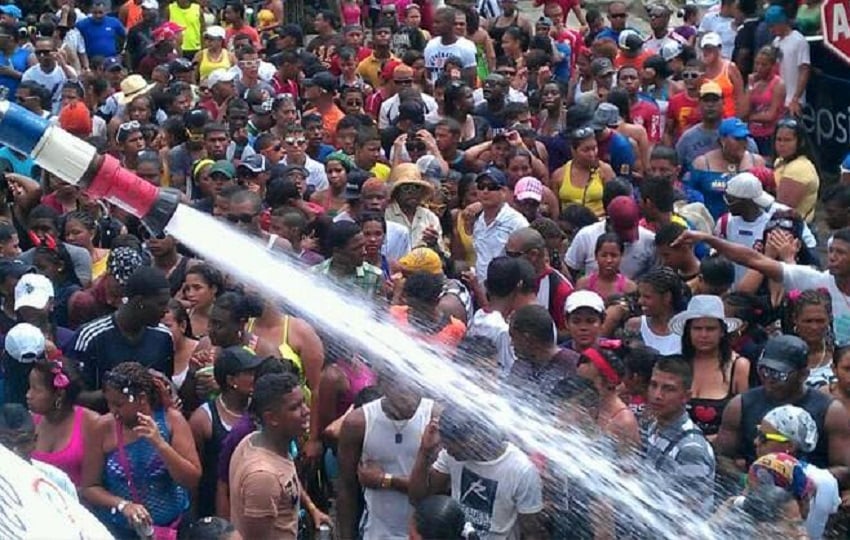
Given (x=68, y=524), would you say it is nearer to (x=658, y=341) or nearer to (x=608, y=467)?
(x=608, y=467)

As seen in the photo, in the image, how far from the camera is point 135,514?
7930 mm

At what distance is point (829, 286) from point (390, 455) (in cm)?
285

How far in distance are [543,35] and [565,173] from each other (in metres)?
5.46

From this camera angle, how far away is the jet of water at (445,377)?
26.0ft

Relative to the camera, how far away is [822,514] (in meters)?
7.55

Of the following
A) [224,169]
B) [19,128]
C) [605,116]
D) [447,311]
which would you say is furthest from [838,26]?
[19,128]

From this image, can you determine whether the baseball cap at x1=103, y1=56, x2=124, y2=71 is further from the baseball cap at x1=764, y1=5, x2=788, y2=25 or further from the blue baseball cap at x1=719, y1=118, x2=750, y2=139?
the blue baseball cap at x1=719, y1=118, x2=750, y2=139

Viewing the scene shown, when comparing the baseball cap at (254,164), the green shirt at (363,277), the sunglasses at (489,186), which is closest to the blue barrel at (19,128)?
the green shirt at (363,277)

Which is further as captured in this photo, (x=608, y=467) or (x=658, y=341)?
(x=658, y=341)

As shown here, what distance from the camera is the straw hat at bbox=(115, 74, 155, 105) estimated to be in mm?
15891

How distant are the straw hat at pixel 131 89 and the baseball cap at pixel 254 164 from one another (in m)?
3.30

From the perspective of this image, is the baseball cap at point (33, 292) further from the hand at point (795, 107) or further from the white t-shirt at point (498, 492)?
the hand at point (795, 107)

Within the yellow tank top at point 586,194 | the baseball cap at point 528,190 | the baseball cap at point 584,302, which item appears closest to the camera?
the baseball cap at point 584,302

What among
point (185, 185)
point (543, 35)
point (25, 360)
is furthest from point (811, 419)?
point (543, 35)
